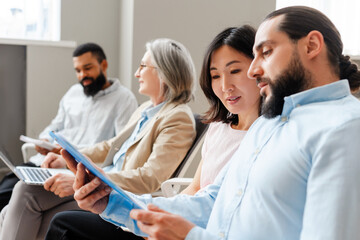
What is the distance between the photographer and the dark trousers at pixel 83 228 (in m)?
1.58

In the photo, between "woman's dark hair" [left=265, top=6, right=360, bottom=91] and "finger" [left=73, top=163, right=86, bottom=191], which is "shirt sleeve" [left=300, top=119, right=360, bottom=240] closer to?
"woman's dark hair" [left=265, top=6, right=360, bottom=91]

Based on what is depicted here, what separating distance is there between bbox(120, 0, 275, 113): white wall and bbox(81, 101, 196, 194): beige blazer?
5.26ft

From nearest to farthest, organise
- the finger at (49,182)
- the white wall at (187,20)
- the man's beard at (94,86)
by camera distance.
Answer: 1. the finger at (49,182)
2. the man's beard at (94,86)
3. the white wall at (187,20)

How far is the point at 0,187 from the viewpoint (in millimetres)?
2703

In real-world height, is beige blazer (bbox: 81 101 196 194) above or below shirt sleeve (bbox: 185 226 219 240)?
below

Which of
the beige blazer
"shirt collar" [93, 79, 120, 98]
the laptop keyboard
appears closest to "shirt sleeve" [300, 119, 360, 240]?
the beige blazer

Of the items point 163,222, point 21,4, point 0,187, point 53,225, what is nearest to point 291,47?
point 163,222

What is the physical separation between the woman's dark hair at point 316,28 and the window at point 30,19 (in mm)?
3356

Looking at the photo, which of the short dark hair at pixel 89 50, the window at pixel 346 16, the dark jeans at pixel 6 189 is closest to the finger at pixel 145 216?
the dark jeans at pixel 6 189

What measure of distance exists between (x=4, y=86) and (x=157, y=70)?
2.24 m

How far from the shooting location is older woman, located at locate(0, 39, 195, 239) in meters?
1.97

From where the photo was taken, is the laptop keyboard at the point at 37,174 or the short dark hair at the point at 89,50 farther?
the short dark hair at the point at 89,50

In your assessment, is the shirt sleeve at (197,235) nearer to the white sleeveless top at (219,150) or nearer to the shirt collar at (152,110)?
the white sleeveless top at (219,150)

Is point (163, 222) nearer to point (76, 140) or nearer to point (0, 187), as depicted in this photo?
point (0, 187)
